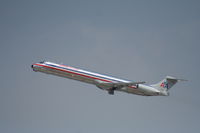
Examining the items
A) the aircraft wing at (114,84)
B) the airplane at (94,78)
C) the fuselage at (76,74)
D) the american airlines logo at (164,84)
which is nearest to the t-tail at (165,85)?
the american airlines logo at (164,84)

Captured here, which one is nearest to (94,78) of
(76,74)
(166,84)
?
(76,74)

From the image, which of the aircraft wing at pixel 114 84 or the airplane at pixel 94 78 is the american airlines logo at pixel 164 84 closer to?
the airplane at pixel 94 78

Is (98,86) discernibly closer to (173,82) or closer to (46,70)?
(46,70)

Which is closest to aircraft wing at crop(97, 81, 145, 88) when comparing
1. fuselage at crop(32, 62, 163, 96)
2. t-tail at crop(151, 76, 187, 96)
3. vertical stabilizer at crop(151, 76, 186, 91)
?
fuselage at crop(32, 62, 163, 96)

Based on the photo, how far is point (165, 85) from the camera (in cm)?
8525

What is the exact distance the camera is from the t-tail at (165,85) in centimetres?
8425

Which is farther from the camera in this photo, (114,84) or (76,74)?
(114,84)

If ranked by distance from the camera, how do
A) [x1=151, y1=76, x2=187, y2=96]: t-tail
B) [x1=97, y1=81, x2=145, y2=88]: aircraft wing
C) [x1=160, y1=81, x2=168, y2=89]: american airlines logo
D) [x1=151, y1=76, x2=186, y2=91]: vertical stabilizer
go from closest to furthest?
[x1=97, y1=81, x2=145, y2=88]: aircraft wing
[x1=151, y1=76, x2=187, y2=96]: t-tail
[x1=151, y1=76, x2=186, y2=91]: vertical stabilizer
[x1=160, y1=81, x2=168, y2=89]: american airlines logo

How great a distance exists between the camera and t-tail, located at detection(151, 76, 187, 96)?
84.2 m

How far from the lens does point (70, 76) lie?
76875 mm

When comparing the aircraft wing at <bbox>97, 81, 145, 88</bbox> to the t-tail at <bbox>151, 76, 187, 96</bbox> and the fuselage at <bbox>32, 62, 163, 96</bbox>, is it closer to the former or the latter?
the fuselage at <bbox>32, 62, 163, 96</bbox>

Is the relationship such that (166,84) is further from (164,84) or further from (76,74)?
(76,74)

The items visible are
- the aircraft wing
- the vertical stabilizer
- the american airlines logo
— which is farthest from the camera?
the american airlines logo

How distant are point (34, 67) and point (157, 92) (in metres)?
33.0
